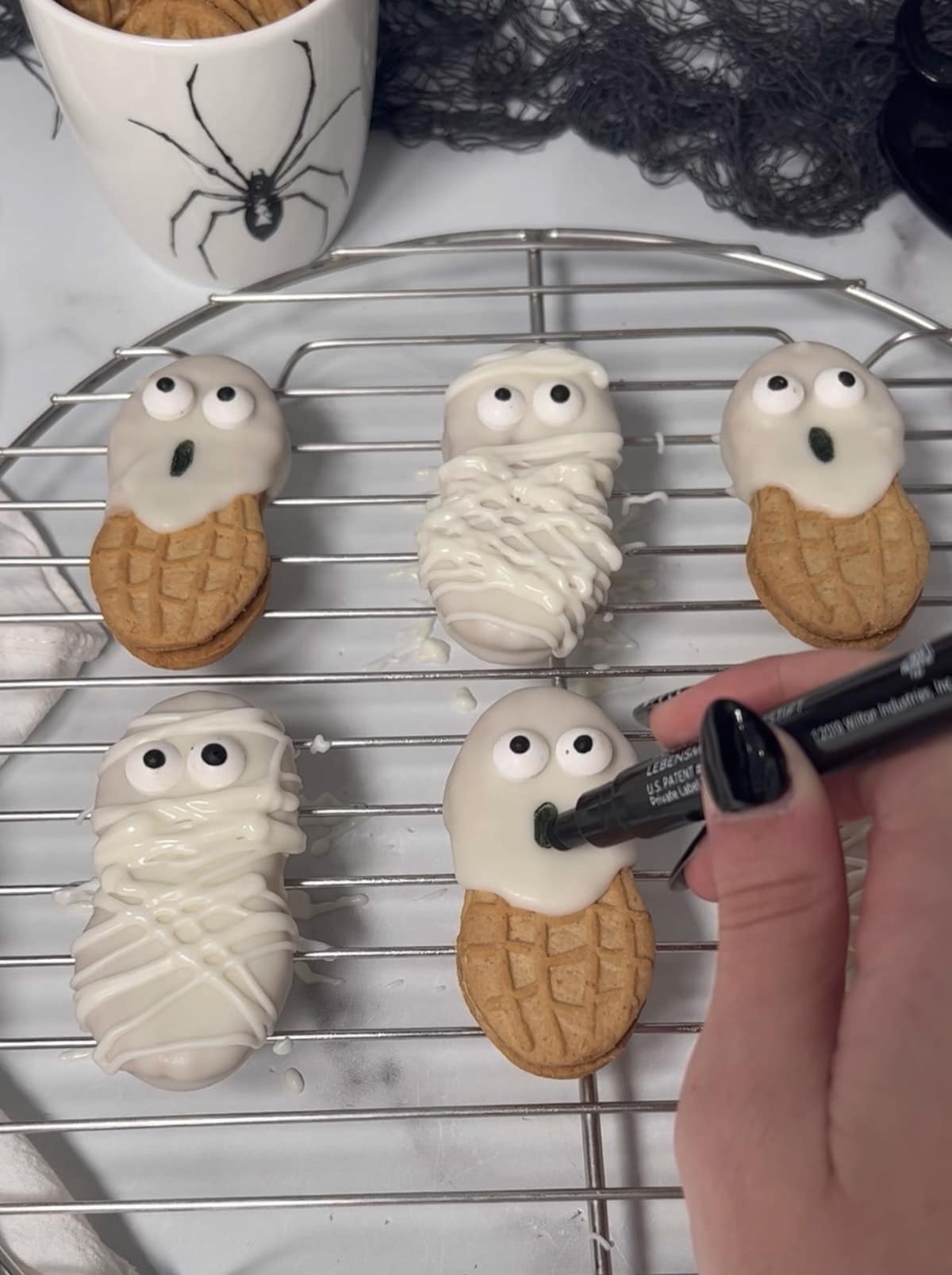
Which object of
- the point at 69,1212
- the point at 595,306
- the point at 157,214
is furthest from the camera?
the point at 595,306

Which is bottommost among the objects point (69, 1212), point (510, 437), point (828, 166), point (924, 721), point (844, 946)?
point (69, 1212)

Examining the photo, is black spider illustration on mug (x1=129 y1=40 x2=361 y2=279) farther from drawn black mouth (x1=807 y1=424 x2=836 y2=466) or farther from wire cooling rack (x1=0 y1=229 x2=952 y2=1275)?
drawn black mouth (x1=807 y1=424 x2=836 y2=466)

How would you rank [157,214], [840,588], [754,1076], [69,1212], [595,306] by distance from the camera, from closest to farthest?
[754,1076] < [69,1212] < [840,588] < [157,214] < [595,306]

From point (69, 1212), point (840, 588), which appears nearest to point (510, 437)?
point (840, 588)

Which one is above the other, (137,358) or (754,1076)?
(137,358)

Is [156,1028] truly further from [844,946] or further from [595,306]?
[595,306]

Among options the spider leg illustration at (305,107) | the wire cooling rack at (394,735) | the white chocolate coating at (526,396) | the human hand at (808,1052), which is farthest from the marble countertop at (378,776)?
the human hand at (808,1052)

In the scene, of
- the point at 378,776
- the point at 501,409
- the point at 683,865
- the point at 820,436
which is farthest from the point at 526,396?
the point at 683,865
